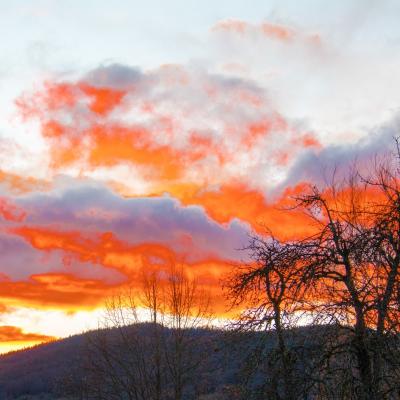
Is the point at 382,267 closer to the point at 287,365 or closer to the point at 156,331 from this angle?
the point at 287,365

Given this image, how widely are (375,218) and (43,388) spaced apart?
196234 millimetres

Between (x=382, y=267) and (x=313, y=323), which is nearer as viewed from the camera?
(x=382, y=267)

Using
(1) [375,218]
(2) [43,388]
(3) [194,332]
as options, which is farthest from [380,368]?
(2) [43,388]

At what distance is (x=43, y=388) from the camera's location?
189750 millimetres

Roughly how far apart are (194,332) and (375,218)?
26043mm

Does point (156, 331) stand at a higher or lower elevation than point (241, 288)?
higher

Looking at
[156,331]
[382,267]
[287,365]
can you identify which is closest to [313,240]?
[382,267]

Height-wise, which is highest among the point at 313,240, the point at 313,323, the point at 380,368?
the point at 313,240

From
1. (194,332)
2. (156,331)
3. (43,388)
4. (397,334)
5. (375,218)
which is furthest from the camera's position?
(43,388)

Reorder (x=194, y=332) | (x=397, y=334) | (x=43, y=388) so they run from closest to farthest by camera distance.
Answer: (x=397, y=334), (x=194, y=332), (x=43, y=388)

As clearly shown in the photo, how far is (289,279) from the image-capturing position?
11.3 meters

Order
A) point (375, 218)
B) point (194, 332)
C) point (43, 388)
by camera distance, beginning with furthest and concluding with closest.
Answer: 1. point (43, 388)
2. point (194, 332)
3. point (375, 218)

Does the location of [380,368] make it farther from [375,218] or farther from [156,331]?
[156,331]

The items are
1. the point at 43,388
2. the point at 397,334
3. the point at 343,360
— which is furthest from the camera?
the point at 43,388
